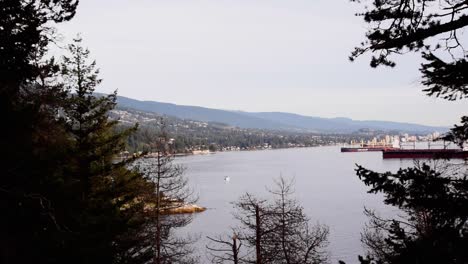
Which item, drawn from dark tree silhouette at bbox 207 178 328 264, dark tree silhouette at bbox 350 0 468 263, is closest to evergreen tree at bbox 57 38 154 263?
dark tree silhouette at bbox 207 178 328 264

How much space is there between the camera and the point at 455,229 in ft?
14.7

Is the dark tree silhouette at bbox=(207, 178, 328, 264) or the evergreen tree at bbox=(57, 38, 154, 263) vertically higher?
the evergreen tree at bbox=(57, 38, 154, 263)

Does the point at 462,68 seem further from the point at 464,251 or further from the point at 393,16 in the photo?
the point at 464,251

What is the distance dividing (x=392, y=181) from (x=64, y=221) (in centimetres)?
548

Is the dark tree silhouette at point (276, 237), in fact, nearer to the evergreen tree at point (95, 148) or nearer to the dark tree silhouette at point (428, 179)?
the evergreen tree at point (95, 148)

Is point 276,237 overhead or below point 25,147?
below

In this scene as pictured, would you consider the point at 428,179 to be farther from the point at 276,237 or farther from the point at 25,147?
the point at 276,237

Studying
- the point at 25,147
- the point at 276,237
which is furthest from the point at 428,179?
the point at 276,237

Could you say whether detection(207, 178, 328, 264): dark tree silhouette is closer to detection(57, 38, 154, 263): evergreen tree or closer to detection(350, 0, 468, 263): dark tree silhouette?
detection(57, 38, 154, 263): evergreen tree

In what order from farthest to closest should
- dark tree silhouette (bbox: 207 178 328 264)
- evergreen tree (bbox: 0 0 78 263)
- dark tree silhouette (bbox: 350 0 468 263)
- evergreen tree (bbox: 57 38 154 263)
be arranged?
dark tree silhouette (bbox: 207 178 328 264) < evergreen tree (bbox: 57 38 154 263) < evergreen tree (bbox: 0 0 78 263) < dark tree silhouette (bbox: 350 0 468 263)

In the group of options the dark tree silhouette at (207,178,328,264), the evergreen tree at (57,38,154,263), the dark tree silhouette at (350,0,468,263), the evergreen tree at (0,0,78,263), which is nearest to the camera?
the dark tree silhouette at (350,0,468,263)

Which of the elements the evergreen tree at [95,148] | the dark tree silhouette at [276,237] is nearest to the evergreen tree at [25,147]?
the evergreen tree at [95,148]

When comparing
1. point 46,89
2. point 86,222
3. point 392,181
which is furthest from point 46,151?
point 392,181

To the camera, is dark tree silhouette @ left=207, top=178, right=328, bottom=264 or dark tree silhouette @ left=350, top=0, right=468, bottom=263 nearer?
dark tree silhouette @ left=350, top=0, right=468, bottom=263
